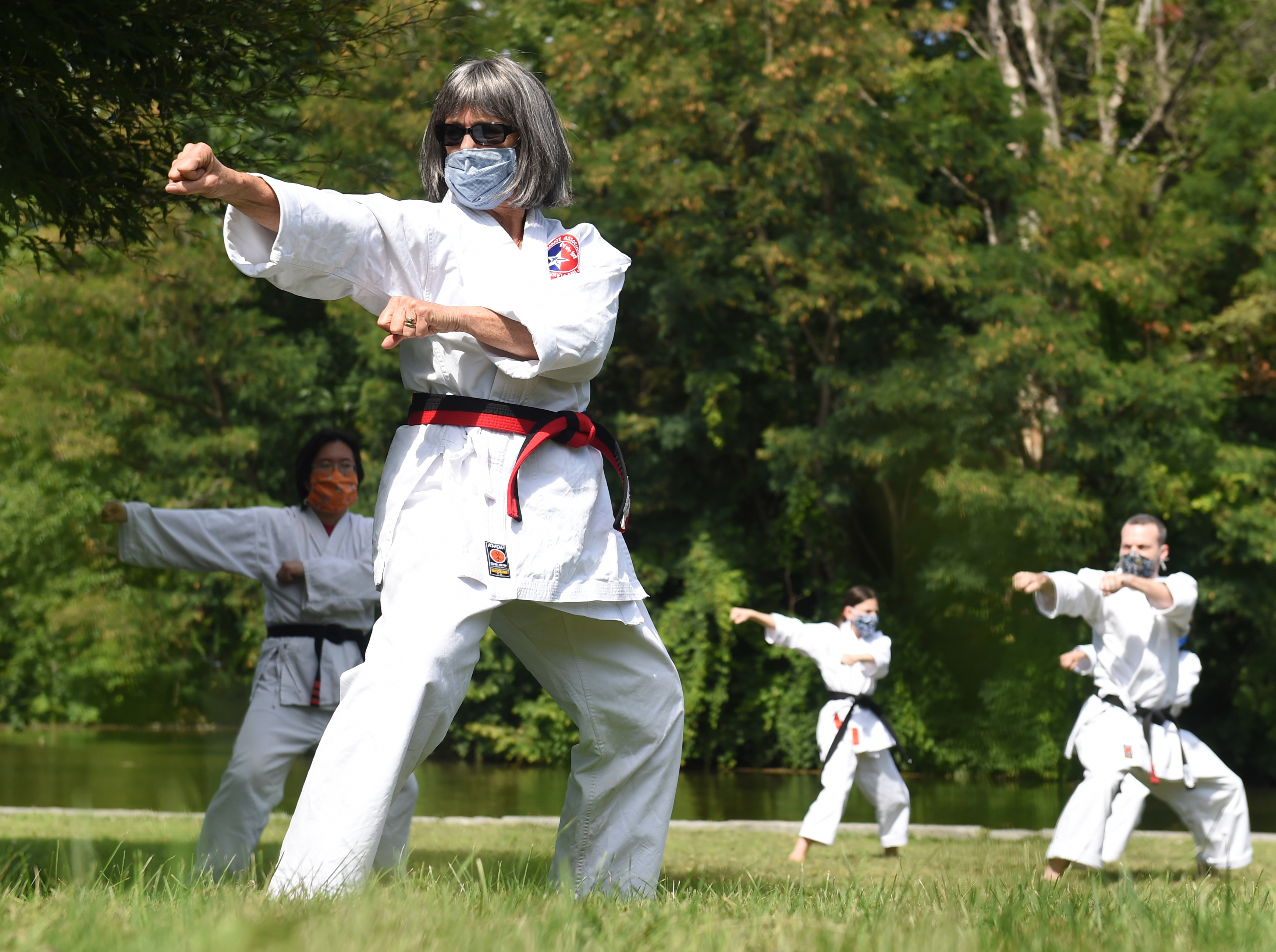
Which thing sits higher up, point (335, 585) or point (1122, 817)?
point (335, 585)

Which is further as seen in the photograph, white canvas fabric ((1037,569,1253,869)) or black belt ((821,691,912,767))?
black belt ((821,691,912,767))

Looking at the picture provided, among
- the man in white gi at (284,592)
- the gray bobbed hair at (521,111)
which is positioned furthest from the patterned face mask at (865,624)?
the gray bobbed hair at (521,111)

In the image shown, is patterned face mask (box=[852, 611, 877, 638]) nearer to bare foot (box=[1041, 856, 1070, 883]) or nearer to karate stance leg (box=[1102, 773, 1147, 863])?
karate stance leg (box=[1102, 773, 1147, 863])

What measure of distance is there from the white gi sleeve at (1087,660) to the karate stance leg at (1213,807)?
61cm

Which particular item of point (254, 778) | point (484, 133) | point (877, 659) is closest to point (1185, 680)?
point (877, 659)

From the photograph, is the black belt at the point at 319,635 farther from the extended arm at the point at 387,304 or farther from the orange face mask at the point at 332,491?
the extended arm at the point at 387,304

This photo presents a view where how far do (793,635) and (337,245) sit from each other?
6.24 meters

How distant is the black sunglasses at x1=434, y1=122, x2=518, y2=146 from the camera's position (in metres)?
3.62

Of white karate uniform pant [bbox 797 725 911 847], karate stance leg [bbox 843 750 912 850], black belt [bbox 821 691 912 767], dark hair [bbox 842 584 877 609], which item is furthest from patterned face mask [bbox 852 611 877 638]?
karate stance leg [bbox 843 750 912 850]

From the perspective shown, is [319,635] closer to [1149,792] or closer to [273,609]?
[273,609]

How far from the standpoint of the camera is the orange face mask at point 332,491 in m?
6.43

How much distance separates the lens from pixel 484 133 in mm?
3625

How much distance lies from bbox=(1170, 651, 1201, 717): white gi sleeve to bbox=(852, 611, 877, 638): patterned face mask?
2413mm

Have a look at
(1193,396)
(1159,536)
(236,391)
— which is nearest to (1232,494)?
(1193,396)
